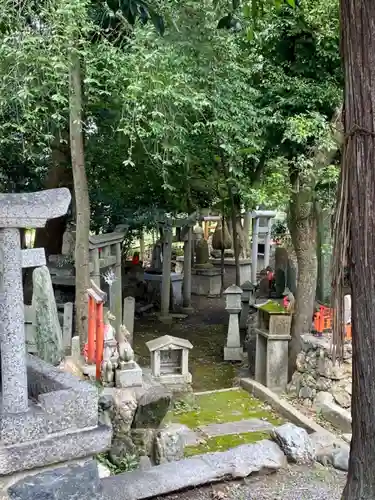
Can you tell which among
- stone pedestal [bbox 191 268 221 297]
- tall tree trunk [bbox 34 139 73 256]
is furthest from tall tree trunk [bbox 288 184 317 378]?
stone pedestal [bbox 191 268 221 297]

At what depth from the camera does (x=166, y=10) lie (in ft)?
23.6

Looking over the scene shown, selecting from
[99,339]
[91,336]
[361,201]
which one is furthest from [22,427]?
[91,336]

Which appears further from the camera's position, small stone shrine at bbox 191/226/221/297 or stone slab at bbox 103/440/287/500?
small stone shrine at bbox 191/226/221/297

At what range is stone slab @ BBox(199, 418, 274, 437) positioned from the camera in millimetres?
6793

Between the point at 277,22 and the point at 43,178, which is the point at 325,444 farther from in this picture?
the point at 43,178

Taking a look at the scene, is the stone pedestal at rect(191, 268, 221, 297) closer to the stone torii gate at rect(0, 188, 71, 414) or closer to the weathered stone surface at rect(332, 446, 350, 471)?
the weathered stone surface at rect(332, 446, 350, 471)

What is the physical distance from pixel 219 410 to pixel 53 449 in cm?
544

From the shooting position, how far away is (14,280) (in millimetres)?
2674

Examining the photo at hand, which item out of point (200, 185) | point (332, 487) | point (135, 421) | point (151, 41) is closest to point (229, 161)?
point (200, 185)

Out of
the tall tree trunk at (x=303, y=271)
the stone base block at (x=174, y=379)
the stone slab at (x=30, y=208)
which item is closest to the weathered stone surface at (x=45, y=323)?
the stone base block at (x=174, y=379)

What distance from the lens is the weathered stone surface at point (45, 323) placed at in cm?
594

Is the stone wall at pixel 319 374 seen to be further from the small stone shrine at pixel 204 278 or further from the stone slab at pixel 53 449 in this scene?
the small stone shrine at pixel 204 278

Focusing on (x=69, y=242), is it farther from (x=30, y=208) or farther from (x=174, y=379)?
(x=30, y=208)

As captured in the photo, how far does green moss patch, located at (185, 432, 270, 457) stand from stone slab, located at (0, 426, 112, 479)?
3.36 metres
